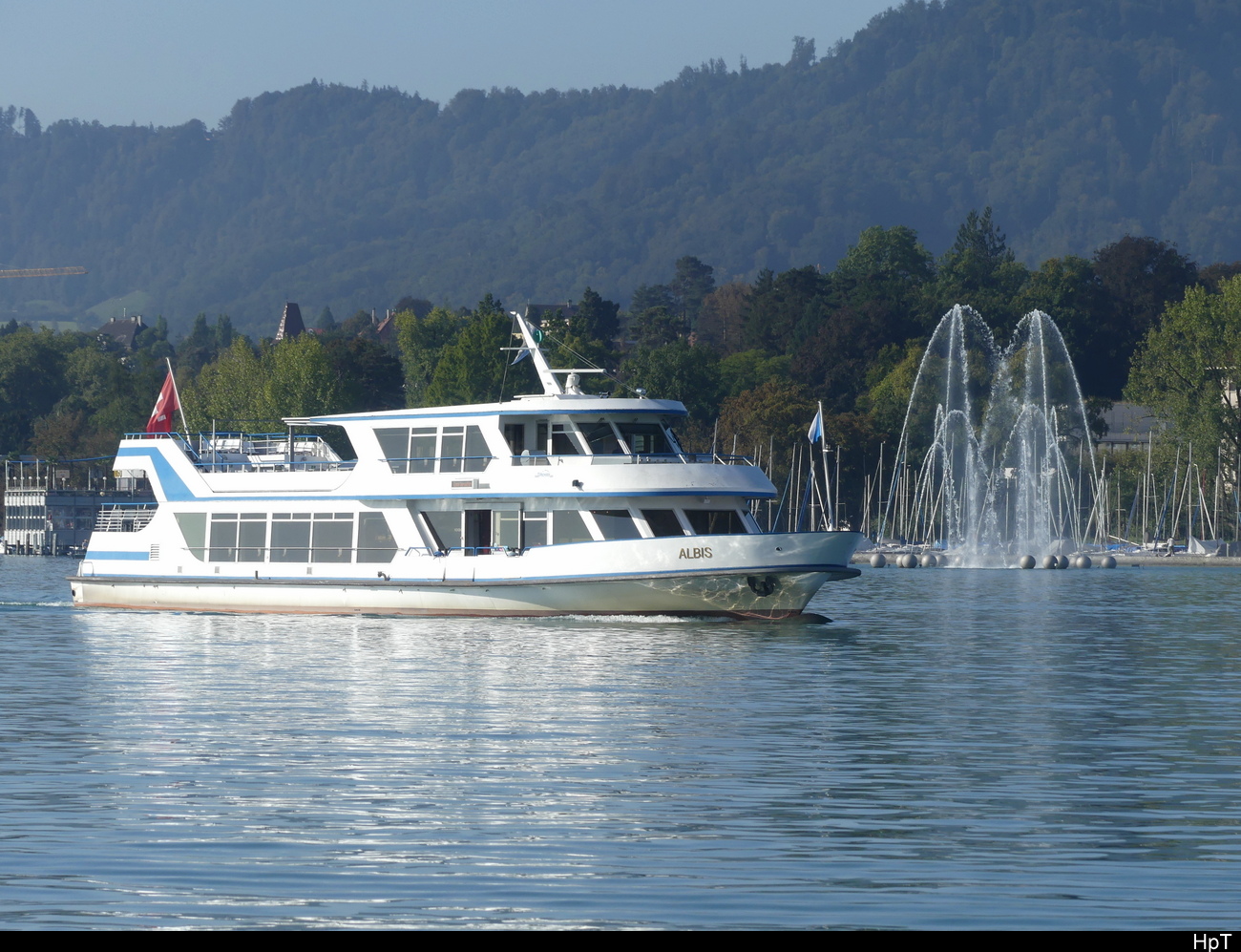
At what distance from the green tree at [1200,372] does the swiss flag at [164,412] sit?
88.5 m

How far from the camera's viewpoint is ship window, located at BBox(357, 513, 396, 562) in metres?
46.5

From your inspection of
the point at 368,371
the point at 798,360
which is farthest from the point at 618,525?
the point at 798,360

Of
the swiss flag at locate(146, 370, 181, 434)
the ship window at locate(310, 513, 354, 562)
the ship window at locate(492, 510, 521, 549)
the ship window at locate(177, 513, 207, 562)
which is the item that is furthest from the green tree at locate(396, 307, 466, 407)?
the ship window at locate(492, 510, 521, 549)

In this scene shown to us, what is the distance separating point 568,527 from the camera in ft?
144

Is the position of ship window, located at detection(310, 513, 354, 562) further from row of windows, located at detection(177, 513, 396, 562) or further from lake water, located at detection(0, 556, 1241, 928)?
lake water, located at detection(0, 556, 1241, 928)

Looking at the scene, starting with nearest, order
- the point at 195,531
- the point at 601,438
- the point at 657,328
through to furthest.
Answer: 1. the point at 601,438
2. the point at 195,531
3. the point at 657,328

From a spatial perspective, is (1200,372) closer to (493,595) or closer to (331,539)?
(331,539)

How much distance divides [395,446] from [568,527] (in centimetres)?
558

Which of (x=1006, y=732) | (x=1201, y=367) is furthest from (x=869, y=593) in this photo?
(x=1201, y=367)

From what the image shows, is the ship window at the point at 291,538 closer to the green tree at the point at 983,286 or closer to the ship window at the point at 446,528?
the ship window at the point at 446,528

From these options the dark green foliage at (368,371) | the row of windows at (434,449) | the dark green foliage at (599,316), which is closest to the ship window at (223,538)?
the row of windows at (434,449)

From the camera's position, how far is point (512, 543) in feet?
148

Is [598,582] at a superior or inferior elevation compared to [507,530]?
inferior

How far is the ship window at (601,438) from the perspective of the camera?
44406mm
